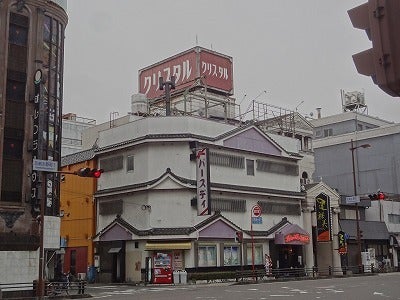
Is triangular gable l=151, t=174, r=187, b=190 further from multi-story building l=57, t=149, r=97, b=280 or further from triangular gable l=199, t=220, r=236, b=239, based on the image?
multi-story building l=57, t=149, r=97, b=280

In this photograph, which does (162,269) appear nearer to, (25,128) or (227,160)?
(227,160)

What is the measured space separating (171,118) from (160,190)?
600 cm

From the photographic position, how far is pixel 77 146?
7319 cm

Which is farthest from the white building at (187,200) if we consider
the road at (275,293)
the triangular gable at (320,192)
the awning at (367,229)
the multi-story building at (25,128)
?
the multi-story building at (25,128)

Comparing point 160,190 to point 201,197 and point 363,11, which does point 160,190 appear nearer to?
point 201,197

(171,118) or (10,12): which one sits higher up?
(10,12)

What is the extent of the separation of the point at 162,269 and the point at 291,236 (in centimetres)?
1359

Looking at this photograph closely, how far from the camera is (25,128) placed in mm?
31016

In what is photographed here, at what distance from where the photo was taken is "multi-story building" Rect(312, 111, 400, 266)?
A: 62.2 metres

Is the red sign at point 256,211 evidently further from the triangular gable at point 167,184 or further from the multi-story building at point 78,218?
the multi-story building at point 78,218

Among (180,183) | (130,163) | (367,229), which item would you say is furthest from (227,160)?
(367,229)

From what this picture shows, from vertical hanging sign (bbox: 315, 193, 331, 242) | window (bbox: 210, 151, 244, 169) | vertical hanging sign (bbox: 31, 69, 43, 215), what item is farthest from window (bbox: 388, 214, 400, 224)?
vertical hanging sign (bbox: 31, 69, 43, 215)

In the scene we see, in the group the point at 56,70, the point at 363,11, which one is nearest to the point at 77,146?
the point at 56,70

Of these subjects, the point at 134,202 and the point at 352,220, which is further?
the point at 352,220
